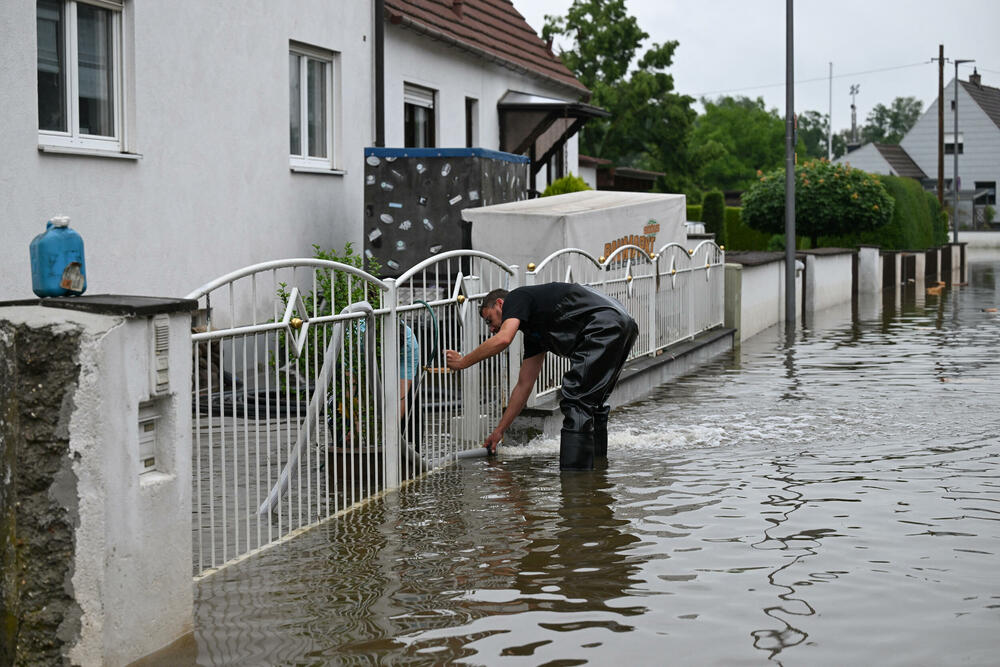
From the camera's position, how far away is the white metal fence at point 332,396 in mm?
6141

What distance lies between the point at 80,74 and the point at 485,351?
15.7ft

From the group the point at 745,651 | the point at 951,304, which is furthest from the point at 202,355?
the point at 951,304

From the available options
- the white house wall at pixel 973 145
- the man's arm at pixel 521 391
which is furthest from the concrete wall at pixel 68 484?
the white house wall at pixel 973 145

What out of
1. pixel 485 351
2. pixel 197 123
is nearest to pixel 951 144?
pixel 197 123

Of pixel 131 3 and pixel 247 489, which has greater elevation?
pixel 131 3

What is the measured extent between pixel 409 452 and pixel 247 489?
2354 mm

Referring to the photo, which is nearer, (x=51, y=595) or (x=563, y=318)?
(x=51, y=595)

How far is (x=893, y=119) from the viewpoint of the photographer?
581 ft

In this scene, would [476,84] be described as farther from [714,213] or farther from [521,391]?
[714,213]

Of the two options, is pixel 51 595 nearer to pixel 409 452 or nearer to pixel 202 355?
pixel 202 355

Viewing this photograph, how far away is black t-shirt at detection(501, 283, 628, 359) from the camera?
8898 mm

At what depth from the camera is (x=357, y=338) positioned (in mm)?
7562

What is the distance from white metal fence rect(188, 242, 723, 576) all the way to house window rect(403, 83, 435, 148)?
21.5 feet

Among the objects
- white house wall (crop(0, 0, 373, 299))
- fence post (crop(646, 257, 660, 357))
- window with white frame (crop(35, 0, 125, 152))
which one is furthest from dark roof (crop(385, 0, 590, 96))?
window with white frame (crop(35, 0, 125, 152))
